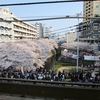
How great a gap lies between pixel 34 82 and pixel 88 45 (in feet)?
92.0

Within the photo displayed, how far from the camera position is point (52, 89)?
15.5 feet

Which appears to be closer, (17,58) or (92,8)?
(17,58)

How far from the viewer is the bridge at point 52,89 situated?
4500 millimetres

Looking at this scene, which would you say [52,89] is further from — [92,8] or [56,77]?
[92,8]

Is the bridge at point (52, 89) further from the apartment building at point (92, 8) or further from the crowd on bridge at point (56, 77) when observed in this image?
the apartment building at point (92, 8)

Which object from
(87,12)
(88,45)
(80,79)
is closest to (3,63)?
(80,79)

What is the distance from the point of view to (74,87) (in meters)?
4.58

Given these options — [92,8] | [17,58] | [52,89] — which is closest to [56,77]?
[52,89]

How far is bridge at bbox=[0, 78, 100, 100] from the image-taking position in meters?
4.50

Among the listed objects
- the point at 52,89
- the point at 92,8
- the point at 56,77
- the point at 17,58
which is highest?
the point at 92,8

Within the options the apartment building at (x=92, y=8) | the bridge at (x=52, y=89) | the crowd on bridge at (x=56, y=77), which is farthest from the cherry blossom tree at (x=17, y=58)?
the apartment building at (x=92, y=8)

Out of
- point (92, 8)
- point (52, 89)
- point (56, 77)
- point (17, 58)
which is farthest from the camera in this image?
point (92, 8)

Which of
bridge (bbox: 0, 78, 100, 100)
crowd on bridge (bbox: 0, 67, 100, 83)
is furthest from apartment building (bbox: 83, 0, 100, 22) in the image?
bridge (bbox: 0, 78, 100, 100)

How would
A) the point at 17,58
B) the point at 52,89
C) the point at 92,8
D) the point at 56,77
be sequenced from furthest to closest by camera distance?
1. the point at 92,8
2. the point at 17,58
3. the point at 56,77
4. the point at 52,89
